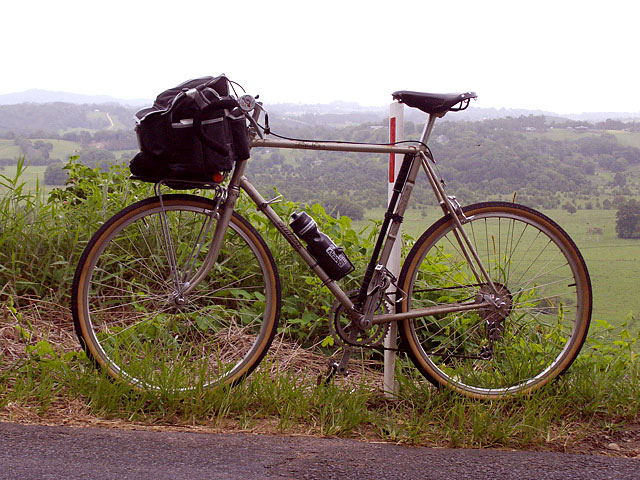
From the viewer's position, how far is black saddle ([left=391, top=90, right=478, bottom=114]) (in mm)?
A: 2646

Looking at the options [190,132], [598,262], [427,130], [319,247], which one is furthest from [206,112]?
[598,262]

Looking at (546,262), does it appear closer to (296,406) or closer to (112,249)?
(296,406)

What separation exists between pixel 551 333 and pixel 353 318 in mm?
1146

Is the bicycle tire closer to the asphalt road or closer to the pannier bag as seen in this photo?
the pannier bag

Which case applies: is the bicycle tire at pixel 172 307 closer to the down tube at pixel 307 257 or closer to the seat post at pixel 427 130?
the down tube at pixel 307 257

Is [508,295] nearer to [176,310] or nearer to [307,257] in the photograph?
[307,257]

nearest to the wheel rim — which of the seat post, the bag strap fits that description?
the bag strap

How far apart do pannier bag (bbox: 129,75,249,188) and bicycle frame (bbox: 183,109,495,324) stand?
18 cm

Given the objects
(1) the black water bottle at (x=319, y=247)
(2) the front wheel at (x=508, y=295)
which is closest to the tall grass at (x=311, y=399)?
(2) the front wheel at (x=508, y=295)

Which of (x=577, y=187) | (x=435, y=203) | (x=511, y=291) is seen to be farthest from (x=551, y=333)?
(x=577, y=187)

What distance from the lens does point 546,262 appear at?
9.66ft

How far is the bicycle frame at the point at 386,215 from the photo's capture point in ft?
8.70

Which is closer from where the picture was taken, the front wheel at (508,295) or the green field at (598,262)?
the front wheel at (508,295)

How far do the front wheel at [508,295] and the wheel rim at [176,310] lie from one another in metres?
0.82
